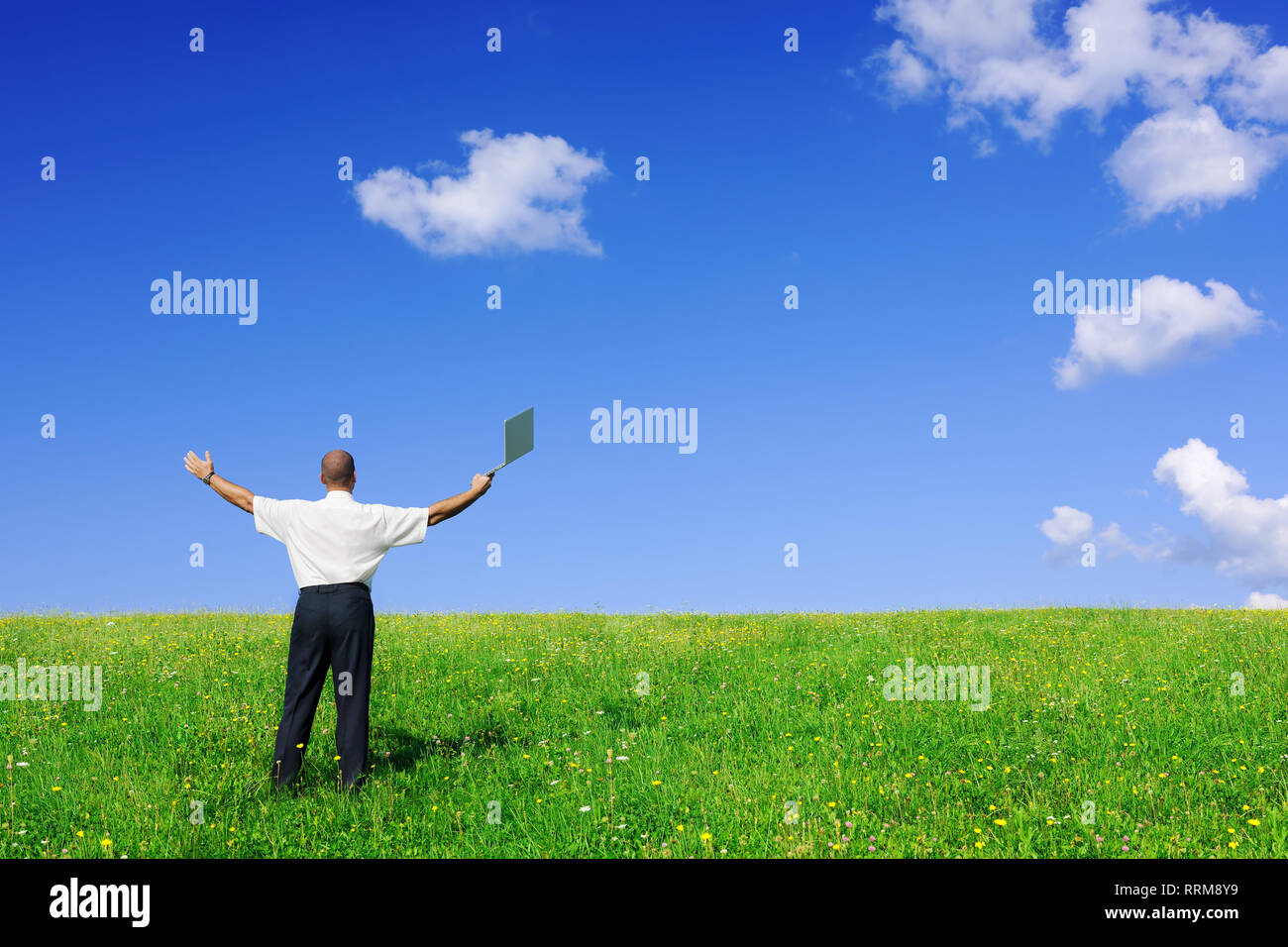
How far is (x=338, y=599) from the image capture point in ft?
28.7

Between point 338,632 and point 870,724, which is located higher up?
point 338,632

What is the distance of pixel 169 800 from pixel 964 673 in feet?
34.1

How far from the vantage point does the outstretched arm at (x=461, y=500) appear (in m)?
8.91

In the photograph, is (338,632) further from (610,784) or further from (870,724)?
(870,724)

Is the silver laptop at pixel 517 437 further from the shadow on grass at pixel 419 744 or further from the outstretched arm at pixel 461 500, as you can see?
the shadow on grass at pixel 419 744

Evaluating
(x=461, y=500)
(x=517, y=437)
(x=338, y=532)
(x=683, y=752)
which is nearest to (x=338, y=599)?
(x=338, y=532)

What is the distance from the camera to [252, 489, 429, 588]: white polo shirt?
8.78 m

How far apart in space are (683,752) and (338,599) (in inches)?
161

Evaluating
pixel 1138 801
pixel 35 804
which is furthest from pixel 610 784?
pixel 35 804

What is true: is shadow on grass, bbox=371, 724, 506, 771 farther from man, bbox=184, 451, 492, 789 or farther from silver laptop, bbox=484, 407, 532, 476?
silver laptop, bbox=484, 407, 532, 476

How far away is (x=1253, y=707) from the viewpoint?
37.4 ft

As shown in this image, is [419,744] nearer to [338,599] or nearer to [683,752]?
[338,599]

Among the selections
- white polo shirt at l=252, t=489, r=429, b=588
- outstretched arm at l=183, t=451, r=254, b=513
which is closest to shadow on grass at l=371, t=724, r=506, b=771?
white polo shirt at l=252, t=489, r=429, b=588
